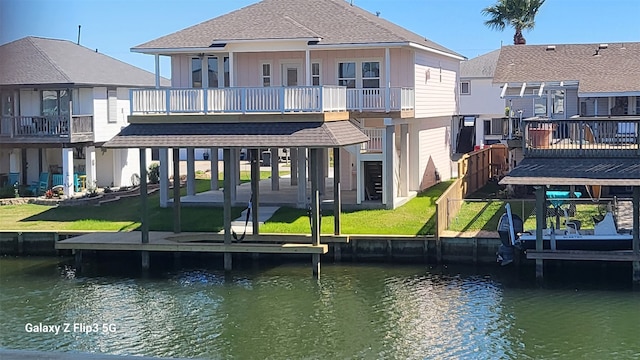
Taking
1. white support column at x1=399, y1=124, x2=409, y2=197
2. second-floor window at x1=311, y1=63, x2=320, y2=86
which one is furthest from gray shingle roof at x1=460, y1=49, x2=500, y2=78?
second-floor window at x1=311, y1=63, x2=320, y2=86

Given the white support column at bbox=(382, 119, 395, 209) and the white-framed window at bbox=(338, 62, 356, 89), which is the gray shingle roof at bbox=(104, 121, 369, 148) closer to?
the white support column at bbox=(382, 119, 395, 209)

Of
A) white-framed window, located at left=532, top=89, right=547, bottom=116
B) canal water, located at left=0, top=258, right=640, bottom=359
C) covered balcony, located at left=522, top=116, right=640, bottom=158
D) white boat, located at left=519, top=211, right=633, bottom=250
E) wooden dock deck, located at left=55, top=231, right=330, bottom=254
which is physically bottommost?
canal water, located at left=0, top=258, right=640, bottom=359

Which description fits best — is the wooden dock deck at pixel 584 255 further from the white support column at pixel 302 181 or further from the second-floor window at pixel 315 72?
the second-floor window at pixel 315 72

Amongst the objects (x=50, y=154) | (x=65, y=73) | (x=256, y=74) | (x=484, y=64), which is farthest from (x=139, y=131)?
(x=484, y=64)

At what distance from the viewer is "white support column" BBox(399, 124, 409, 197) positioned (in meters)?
32.8

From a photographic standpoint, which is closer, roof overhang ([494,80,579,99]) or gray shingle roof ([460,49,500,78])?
roof overhang ([494,80,579,99])

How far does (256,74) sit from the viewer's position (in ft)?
108

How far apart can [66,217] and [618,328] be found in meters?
19.6

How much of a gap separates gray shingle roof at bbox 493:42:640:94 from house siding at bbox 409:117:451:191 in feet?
12.1

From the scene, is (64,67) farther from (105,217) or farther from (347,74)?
(347,74)

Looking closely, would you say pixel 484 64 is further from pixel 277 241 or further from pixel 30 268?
pixel 30 268

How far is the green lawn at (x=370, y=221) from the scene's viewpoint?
2753 cm

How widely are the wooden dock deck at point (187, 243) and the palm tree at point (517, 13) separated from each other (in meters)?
34.6

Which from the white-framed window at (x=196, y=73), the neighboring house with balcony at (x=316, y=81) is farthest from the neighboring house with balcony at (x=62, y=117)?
the neighboring house with balcony at (x=316, y=81)
